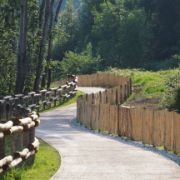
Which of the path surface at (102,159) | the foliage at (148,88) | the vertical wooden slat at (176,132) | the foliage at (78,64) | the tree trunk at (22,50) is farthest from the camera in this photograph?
the foliage at (78,64)

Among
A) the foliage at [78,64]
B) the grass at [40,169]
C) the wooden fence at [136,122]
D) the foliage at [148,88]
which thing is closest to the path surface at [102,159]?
the grass at [40,169]

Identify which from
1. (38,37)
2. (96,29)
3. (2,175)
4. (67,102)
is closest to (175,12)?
(96,29)

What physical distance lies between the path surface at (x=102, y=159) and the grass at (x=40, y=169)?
0.19 metres

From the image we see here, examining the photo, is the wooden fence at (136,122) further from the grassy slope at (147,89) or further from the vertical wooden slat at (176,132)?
the grassy slope at (147,89)

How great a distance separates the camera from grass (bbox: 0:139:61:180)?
1277 centimetres

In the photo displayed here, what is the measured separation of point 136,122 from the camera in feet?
63.8

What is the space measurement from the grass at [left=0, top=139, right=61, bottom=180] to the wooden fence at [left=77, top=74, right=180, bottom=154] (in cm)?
324

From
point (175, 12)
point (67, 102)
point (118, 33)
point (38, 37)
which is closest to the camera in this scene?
point (67, 102)

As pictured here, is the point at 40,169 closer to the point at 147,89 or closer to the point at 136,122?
the point at 136,122

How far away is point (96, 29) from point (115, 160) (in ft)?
290

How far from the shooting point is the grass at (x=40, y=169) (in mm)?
12773

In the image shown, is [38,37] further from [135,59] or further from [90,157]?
[135,59]

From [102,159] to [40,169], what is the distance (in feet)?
6.58

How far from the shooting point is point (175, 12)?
86.4 m
